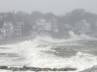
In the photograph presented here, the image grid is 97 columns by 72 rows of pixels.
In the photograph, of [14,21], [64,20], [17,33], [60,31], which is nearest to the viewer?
[17,33]

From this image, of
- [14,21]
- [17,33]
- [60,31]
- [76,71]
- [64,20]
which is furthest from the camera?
[64,20]

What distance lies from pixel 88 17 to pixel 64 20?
12.7 m

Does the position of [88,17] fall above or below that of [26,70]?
above

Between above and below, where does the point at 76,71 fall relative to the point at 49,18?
below

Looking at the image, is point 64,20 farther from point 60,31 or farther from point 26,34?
point 26,34

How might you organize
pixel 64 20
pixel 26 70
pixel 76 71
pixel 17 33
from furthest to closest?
pixel 64 20 < pixel 17 33 < pixel 26 70 < pixel 76 71

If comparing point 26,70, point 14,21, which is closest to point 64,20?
point 14,21

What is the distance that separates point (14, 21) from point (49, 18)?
2384 centimetres

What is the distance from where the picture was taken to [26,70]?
2847 cm

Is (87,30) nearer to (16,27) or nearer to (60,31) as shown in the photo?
(60,31)

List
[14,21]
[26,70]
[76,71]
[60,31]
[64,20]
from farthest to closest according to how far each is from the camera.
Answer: [64,20] < [60,31] < [14,21] < [26,70] < [76,71]

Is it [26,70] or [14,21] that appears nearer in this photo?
[26,70]

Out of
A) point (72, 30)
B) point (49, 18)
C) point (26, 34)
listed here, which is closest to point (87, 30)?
point (72, 30)

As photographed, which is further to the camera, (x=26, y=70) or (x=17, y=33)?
(x=17, y=33)
